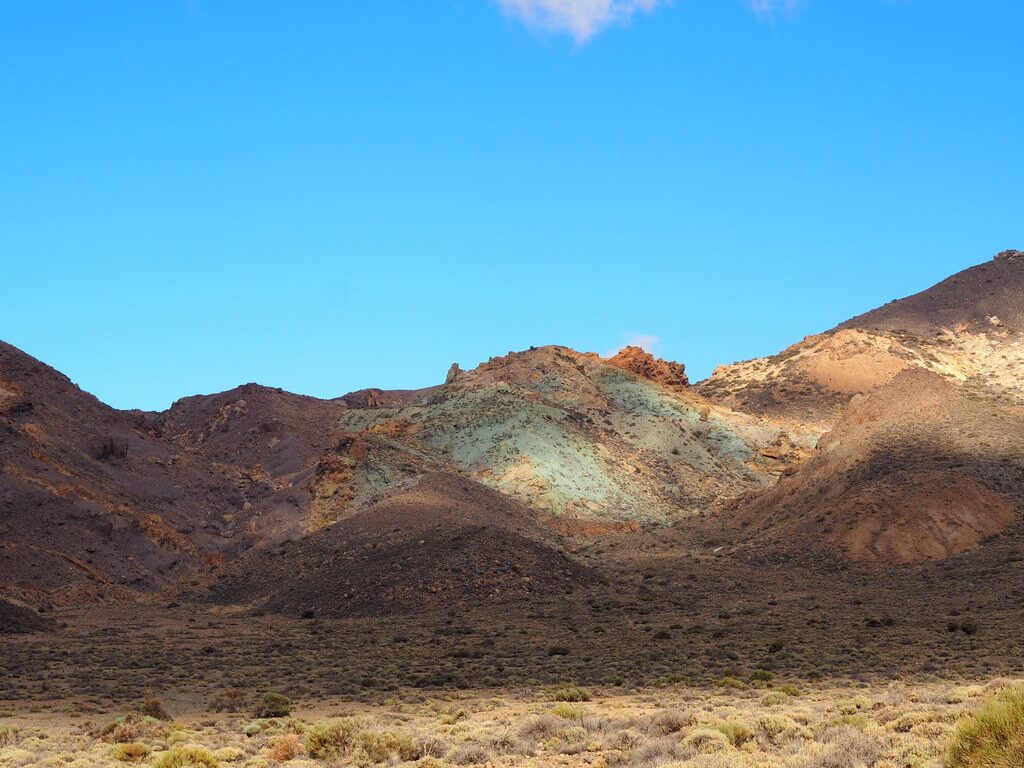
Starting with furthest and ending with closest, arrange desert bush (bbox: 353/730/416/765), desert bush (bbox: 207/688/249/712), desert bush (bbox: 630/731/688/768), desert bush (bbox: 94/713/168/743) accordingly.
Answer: desert bush (bbox: 207/688/249/712) < desert bush (bbox: 94/713/168/743) < desert bush (bbox: 353/730/416/765) < desert bush (bbox: 630/731/688/768)

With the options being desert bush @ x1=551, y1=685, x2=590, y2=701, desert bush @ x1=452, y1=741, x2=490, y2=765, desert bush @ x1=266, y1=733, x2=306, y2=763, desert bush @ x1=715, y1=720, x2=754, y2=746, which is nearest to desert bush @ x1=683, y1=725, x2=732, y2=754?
desert bush @ x1=715, y1=720, x2=754, y2=746

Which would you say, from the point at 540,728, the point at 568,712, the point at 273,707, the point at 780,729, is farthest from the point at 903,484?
the point at 780,729

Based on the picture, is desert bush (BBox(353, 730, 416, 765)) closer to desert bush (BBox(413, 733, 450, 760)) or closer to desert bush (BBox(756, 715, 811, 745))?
desert bush (BBox(413, 733, 450, 760))

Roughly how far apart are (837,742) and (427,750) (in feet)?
21.9

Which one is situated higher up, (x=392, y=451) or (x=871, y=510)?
(x=392, y=451)

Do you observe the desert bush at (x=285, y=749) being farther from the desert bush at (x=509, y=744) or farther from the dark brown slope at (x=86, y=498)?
the dark brown slope at (x=86, y=498)

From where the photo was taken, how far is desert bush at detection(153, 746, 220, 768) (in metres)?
20.5

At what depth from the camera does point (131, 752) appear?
22.4 m

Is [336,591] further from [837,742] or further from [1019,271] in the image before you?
[1019,271]

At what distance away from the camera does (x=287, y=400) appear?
366 ft

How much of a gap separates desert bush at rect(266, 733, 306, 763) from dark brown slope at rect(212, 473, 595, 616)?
30.6 meters

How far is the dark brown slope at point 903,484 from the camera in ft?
200

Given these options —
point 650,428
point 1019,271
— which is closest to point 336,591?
point 650,428

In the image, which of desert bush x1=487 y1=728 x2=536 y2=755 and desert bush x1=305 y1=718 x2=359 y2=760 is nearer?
desert bush x1=487 y1=728 x2=536 y2=755
